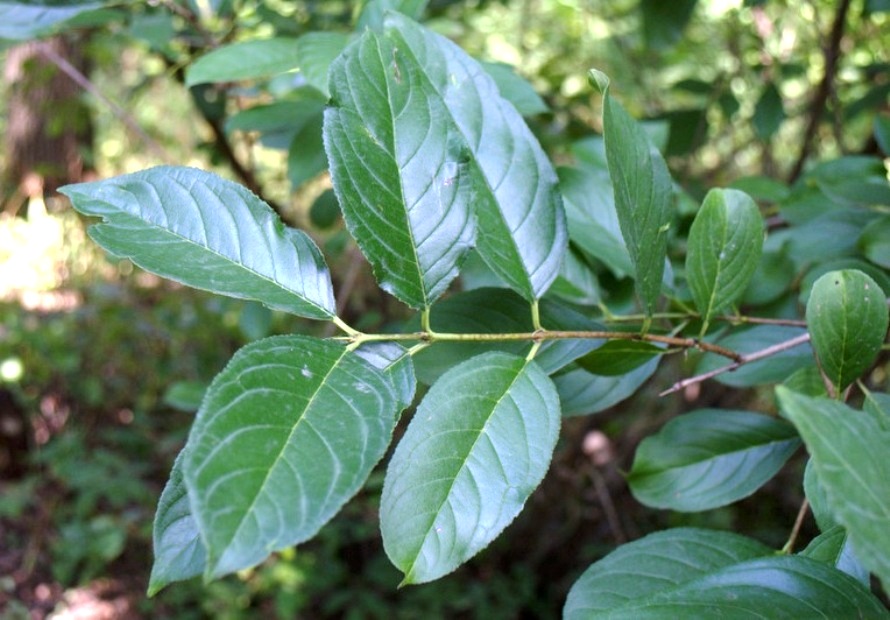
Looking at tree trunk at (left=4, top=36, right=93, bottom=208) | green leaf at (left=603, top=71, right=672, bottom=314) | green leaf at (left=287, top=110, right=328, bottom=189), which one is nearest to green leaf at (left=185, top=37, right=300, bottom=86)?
green leaf at (left=287, top=110, right=328, bottom=189)

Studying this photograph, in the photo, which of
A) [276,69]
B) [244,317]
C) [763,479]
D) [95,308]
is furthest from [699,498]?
[95,308]

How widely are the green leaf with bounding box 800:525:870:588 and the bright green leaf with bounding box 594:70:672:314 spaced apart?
22 centimetres

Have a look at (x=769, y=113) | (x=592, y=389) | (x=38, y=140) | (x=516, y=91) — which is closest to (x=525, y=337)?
(x=592, y=389)

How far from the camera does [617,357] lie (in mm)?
708

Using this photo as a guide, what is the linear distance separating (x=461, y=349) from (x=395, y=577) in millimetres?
2152

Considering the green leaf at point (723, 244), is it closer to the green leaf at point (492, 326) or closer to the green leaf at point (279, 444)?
the green leaf at point (492, 326)

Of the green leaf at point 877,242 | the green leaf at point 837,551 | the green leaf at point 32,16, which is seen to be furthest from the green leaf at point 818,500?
the green leaf at point 32,16

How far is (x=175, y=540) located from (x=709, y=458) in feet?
1.82

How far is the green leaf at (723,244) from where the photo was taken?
2.21 ft

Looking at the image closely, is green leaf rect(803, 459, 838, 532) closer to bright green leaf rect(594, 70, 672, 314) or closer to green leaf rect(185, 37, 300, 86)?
bright green leaf rect(594, 70, 672, 314)

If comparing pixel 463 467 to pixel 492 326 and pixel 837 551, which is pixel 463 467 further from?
pixel 837 551

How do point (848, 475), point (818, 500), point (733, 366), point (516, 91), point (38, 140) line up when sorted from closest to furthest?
point (848, 475) < point (818, 500) < point (733, 366) < point (516, 91) < point (38, 140)

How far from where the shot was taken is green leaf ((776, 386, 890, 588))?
1.29ft

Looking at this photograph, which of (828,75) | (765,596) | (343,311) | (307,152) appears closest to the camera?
(765,596)
